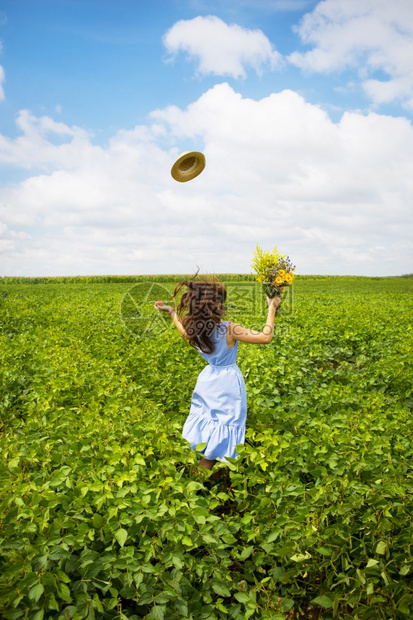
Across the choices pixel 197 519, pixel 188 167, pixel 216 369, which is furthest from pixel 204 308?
pixel 188 167

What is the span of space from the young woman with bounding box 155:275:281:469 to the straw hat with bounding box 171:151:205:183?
9.87 feet

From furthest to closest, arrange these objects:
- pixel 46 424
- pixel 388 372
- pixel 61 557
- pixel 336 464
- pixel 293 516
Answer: pixel 388 372 < pixel 46 424 < pixel 336 464 < pixel 293 516 < pixel 61 557

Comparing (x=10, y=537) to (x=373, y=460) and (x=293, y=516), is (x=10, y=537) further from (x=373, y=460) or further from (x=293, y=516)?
(x=373, y=460)

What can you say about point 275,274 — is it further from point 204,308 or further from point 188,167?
point 188,167

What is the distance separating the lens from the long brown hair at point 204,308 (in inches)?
125

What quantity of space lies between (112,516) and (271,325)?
170 centimetres

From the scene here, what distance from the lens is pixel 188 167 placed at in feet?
19.2

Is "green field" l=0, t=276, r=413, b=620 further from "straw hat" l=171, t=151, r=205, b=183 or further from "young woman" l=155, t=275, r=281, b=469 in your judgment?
"straw hat" l=171, t=151, r=205, b=183

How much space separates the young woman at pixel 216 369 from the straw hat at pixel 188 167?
3008mm

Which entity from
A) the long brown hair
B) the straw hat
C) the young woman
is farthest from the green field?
the straw hat

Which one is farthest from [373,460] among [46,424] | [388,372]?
[388,372]

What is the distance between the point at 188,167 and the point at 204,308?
133 inches

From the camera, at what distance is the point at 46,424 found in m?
3.49

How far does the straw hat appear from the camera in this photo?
18.5ft
